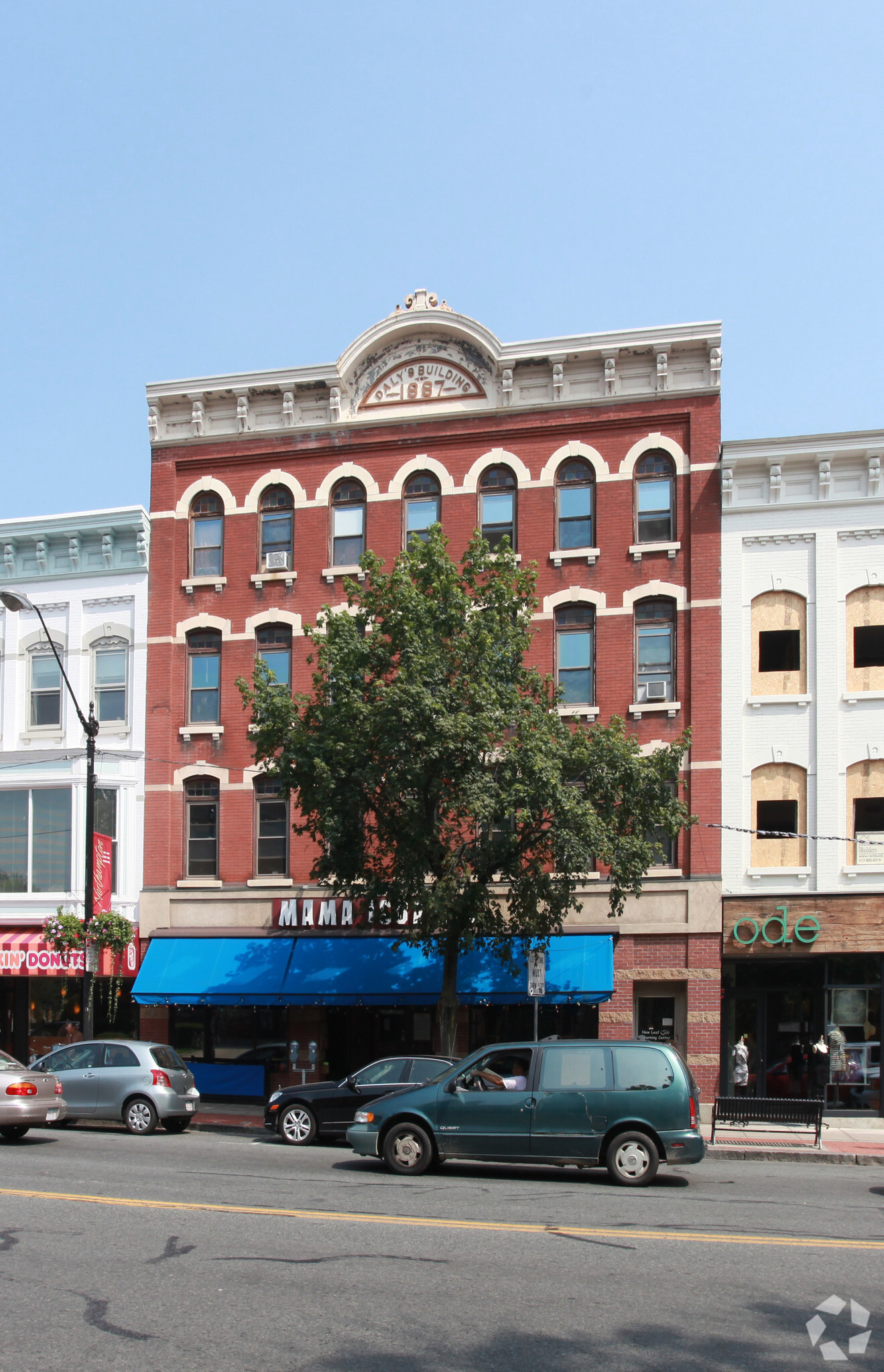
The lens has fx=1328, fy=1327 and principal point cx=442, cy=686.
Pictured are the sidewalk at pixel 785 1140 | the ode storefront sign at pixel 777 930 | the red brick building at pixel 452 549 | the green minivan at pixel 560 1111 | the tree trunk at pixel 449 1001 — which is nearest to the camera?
the green minivan at pixel 560 1111

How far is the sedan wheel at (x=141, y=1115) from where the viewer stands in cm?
2058

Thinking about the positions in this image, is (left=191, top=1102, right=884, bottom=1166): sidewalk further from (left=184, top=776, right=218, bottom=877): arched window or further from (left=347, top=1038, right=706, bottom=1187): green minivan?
(left=184, top=776, right=218, bottom=877): arched window

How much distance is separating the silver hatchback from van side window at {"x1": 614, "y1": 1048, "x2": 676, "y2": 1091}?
874cm

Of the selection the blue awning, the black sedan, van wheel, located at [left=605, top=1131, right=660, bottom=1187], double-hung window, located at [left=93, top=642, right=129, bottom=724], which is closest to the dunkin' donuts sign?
the blue awning

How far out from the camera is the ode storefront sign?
24906 millimetres

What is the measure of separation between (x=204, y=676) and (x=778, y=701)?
1223 centimetres

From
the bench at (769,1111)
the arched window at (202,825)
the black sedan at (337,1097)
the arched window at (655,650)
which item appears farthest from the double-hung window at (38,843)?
the bench at (769,1111)

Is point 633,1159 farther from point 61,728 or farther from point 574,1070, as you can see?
point 61,728

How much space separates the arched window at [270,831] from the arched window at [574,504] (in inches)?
315

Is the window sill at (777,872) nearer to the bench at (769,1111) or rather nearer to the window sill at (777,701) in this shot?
the window sill at (777,701)

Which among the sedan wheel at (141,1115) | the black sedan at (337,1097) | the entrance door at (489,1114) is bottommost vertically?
the sedan wheel at (141,1115)

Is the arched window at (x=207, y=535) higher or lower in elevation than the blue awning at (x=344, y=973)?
higher

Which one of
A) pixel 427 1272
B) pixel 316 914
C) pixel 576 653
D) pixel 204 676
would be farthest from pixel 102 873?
pixel 427 1272

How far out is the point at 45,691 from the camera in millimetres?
29641
